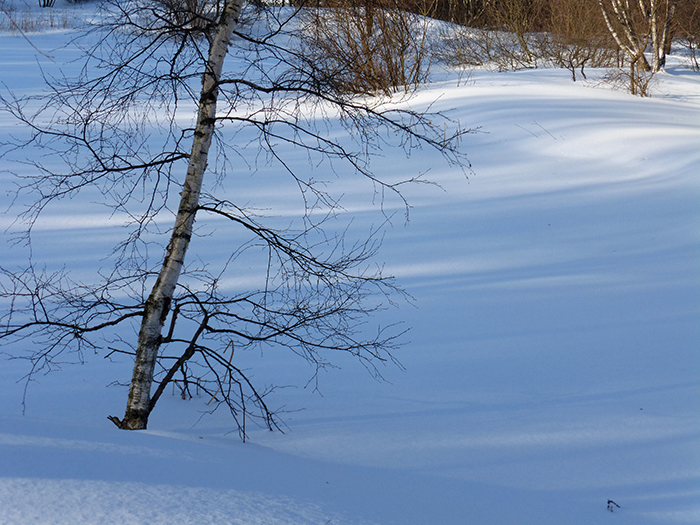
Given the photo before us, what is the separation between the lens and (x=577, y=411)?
13.7ft

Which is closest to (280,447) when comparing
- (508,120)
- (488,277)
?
(488,277)

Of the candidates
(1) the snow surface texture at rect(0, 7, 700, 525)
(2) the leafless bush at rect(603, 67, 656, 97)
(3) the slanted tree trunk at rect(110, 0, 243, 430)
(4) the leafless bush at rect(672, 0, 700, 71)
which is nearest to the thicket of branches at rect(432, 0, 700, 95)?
(4) the leafless bush at rect(672, 0, 700, 71)

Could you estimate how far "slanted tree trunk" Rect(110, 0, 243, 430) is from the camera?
3.12m

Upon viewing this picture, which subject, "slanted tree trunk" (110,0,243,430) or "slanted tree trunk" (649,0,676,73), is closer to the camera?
"slanted tree trunk" (110,0,243,430)

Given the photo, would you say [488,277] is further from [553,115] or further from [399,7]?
[553,115]

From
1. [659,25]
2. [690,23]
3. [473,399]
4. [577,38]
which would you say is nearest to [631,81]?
[659,25]

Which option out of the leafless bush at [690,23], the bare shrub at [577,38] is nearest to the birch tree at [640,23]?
the bare shrub at [577,38]

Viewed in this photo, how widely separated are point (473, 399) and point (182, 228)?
2.46 meters

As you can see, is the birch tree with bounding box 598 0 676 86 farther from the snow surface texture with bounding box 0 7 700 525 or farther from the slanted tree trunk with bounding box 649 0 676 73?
the snow surface texture with bounding box 0 7 700 525

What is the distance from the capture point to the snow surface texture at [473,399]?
2504mm

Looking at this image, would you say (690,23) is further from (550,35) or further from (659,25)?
(550,35)

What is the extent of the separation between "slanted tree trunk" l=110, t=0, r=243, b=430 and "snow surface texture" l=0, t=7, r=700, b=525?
23 cm

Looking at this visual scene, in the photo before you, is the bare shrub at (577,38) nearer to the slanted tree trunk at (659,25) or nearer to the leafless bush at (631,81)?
the slanted tree trunk at (659,25)

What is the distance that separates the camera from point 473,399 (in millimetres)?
4402
